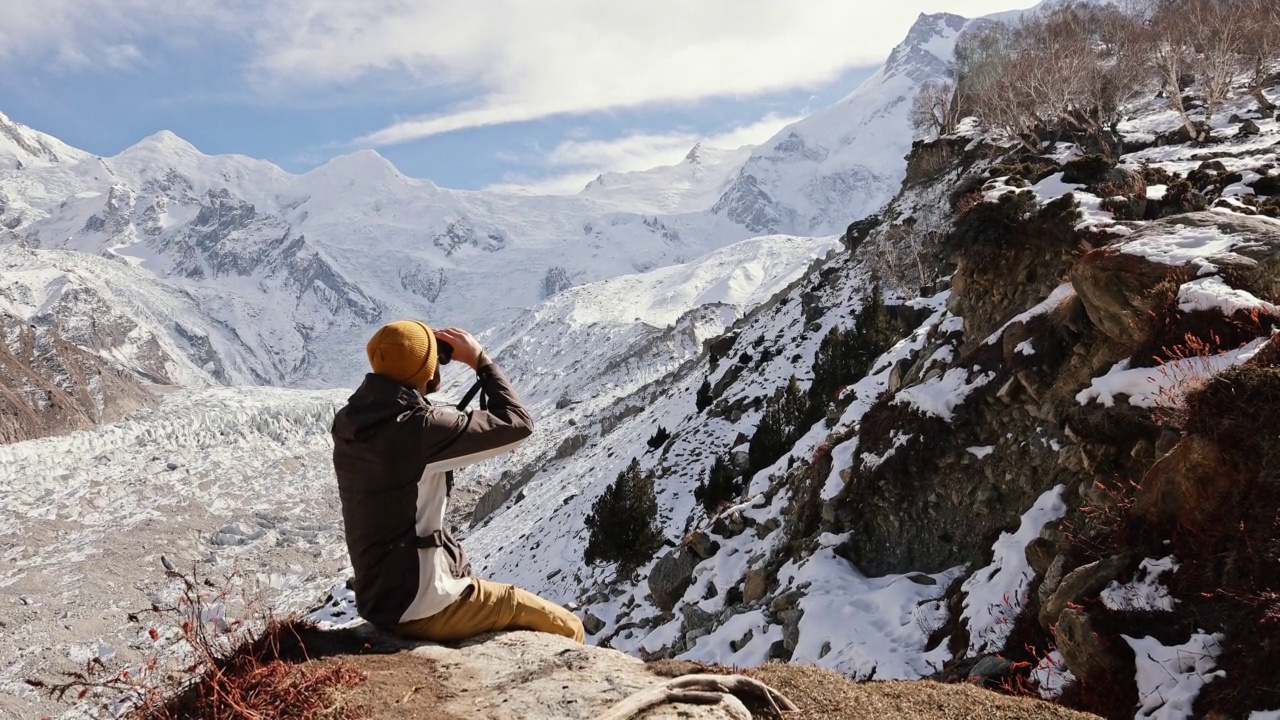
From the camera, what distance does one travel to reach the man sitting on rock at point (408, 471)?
167 inches

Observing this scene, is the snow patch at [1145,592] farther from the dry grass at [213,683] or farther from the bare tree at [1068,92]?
the bare tree at [1068,92]

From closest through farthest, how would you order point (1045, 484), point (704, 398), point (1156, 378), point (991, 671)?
point (991, 671) < point (1156, 378) < point (1045, 484) < point (704, 398)

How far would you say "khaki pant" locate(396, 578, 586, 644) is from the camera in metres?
4.70

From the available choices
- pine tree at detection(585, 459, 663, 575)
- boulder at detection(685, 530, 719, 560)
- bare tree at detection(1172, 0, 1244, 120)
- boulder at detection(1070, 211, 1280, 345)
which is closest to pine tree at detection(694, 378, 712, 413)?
pine tree at detection(585, 459, 663, 575)

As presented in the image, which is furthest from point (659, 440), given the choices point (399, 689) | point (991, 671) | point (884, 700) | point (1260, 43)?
point (399, 689)

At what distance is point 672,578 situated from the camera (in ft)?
61.9

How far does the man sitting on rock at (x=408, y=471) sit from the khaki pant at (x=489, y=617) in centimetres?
1

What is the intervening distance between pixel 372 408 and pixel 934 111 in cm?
6481

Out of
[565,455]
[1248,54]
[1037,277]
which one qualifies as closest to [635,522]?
[1037,277]

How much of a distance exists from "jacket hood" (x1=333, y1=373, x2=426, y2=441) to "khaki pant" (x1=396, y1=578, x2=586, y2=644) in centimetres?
131

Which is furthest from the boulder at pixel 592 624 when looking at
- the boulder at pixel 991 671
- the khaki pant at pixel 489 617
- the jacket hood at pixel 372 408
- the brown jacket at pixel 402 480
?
the jacket hood at pixel 372 408

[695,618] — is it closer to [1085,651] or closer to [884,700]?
[1085,651]

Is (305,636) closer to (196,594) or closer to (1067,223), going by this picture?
(196,594)

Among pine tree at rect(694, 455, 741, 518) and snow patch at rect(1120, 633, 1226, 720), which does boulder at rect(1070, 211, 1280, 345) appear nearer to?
snow patch at rect(1120, 633, 1226, 720)
